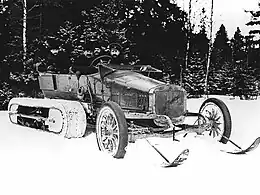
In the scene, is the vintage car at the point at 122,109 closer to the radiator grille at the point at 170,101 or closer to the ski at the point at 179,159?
the radiator grille at the point at 170,101

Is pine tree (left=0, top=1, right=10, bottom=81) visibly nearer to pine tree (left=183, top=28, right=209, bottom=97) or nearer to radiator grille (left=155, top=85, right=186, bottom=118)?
radiator grille (left=155, top=85, right=186, bottom=118)

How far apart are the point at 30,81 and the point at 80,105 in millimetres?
7357

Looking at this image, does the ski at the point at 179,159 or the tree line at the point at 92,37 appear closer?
the ski at the point at 179,159

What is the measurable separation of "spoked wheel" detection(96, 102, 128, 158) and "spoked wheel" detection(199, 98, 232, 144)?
1548 mm

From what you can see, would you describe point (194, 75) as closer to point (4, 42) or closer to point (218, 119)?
point (4, 42)

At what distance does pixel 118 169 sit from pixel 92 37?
406 inches

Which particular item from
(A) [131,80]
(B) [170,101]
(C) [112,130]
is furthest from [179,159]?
(A) [131,80]

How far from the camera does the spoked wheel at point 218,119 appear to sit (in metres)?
5.31

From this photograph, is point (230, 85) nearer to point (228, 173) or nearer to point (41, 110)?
point (41, 110)

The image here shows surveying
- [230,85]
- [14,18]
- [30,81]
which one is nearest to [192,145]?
[30,81]

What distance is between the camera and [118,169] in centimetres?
402

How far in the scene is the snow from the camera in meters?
3.41

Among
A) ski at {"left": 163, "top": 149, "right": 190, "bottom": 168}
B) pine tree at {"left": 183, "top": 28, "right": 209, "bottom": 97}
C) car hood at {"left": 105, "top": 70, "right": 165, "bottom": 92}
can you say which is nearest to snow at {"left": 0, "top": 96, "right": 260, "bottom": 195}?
ski at {"left": 163, "top": 149, "right": 190, "bottom": 168}

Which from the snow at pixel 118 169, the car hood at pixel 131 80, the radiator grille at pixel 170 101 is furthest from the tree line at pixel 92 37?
the radiator grille at pixel 170 101
